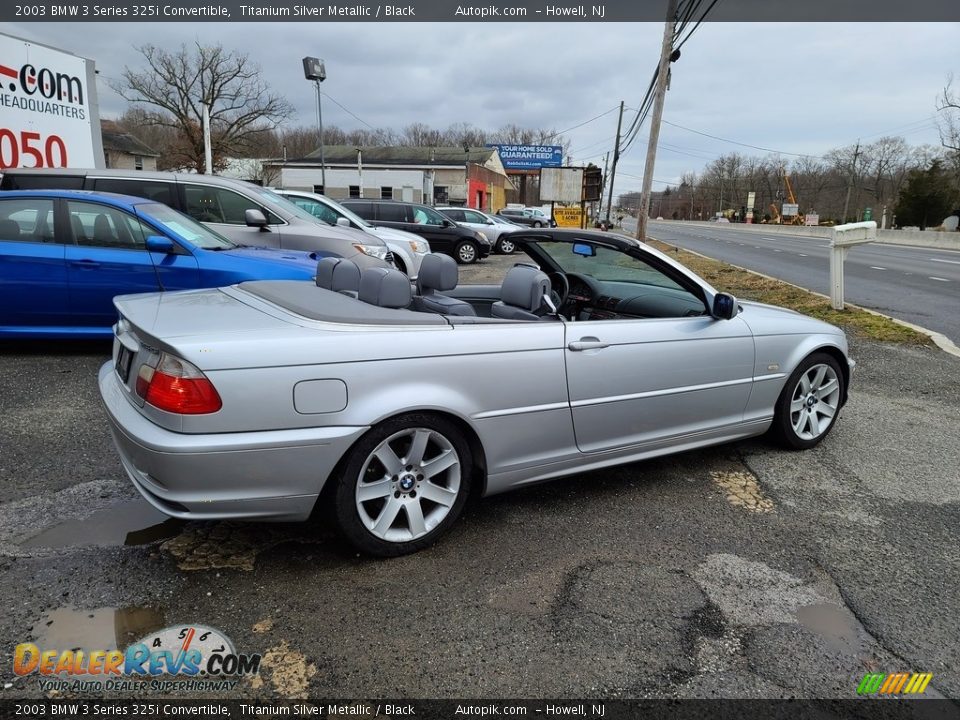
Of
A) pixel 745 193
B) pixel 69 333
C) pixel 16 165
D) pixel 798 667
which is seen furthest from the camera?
pixel 745 193

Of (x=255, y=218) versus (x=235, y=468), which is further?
(x=255, y=218)

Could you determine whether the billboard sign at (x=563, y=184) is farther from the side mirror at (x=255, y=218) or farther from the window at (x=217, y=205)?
the side mirror at (x=255, y=218)

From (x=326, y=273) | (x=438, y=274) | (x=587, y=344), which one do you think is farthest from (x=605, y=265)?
(x=326, y=273)

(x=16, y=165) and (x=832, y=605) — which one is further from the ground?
(x=16, y=165)

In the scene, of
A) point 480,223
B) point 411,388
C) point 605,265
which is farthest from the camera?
point 480,223

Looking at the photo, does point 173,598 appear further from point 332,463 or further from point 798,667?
point 798,667

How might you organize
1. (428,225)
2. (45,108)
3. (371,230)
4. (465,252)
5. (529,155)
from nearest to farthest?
(45,108) < (371,230) < (428,225) < (465,252) < (529,155)

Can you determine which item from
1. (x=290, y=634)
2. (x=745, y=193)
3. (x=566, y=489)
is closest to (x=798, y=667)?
(x=566, y=489)

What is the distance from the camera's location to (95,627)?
2318 millimetres

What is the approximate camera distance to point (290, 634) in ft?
7.62

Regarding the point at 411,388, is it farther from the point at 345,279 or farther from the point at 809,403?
the point at 809,403

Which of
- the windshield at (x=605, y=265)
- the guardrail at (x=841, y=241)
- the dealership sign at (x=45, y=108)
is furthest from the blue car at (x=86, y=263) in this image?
the guardrail at (x=841, y=241)

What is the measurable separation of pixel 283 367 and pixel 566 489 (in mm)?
1843

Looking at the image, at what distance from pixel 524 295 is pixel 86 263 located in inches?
175
